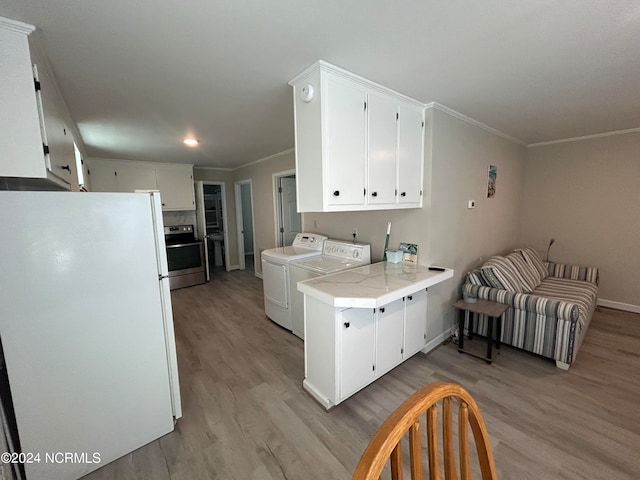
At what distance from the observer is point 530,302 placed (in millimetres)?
2633

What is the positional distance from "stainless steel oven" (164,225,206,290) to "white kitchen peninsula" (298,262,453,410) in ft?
12.8

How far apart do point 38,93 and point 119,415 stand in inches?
73.6

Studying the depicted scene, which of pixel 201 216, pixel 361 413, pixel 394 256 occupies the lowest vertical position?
pixel 361 413

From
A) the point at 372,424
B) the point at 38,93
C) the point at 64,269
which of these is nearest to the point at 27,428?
the point at 64,269

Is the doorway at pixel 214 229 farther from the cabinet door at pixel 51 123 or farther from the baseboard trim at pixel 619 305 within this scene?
the baseboard trim at pixel 619 305

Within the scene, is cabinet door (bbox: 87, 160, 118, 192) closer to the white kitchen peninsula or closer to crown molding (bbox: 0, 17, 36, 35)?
crown molding (bbox: 0, 17, 36, 35)

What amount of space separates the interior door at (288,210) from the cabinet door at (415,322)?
10.5ft

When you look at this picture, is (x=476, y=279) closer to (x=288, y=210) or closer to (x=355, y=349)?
(x=355, y=349)

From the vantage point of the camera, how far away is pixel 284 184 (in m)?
5.22

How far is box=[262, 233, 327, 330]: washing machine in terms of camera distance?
327 cm

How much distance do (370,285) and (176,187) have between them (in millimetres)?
4691

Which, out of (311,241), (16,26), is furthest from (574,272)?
(16,26)

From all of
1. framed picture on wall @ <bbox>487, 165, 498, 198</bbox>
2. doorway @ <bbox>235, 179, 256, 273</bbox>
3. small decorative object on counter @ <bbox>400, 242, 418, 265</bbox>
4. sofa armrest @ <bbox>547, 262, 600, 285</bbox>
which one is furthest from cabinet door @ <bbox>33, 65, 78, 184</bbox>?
sofa armrest @ <bbox>547, 262, 600, 285</bbox>

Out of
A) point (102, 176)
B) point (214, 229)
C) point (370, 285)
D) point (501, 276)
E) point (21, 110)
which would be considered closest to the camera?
point (21, 110)
